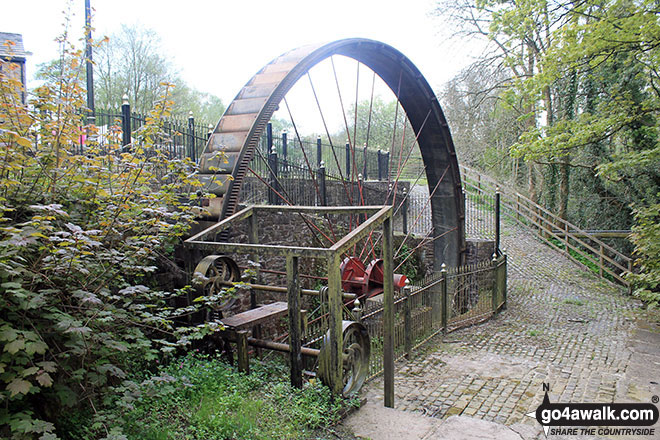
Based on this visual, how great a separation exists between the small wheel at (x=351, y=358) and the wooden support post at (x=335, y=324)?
4 centimetres

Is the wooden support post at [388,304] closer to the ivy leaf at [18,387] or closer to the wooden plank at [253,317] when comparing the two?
the wooden plank at [253,317]

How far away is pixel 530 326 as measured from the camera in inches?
344

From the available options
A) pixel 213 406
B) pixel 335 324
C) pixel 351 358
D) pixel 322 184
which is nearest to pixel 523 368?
pixel 351 358

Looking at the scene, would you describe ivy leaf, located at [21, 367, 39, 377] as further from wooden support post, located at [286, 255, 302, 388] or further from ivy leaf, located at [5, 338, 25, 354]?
wooden support post, located at [286, 255, 302, 388]

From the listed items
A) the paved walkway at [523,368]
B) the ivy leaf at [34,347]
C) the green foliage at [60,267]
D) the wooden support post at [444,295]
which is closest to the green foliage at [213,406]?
the green foliage at [60,267]

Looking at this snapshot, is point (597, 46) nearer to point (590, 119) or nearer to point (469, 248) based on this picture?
point (590, 119)

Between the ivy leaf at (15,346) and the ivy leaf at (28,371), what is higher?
the ivy leaf at (15,346)

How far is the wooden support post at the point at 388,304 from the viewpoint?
170 inches

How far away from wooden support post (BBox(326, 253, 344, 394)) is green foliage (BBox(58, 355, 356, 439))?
5.0 inches

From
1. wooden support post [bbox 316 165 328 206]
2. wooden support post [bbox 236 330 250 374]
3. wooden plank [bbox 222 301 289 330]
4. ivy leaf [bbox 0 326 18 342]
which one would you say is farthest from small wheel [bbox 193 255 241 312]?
wooden support post [bbox 316 165 328 206]

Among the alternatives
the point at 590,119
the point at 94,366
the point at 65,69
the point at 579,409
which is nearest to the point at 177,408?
the point at 94,366

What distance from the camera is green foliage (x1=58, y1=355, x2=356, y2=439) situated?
2867 millimetres

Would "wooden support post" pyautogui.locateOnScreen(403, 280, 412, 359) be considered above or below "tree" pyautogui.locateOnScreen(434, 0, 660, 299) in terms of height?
below

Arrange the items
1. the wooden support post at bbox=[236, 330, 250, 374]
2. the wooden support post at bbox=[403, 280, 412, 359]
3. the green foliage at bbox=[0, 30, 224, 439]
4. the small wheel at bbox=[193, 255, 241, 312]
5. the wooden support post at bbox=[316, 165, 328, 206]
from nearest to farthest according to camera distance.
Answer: the green foliage at bbox=[0, 30, 224, 439] < the wooden support post at bbox=[236, 330, 250, 374] < the small wheel at bbox=[193, 255, 241, 312] < the wooden support post at bbox=[403, 280, 412, 359] < the wooden support post at bbox=[316, 165, 328, 206]
